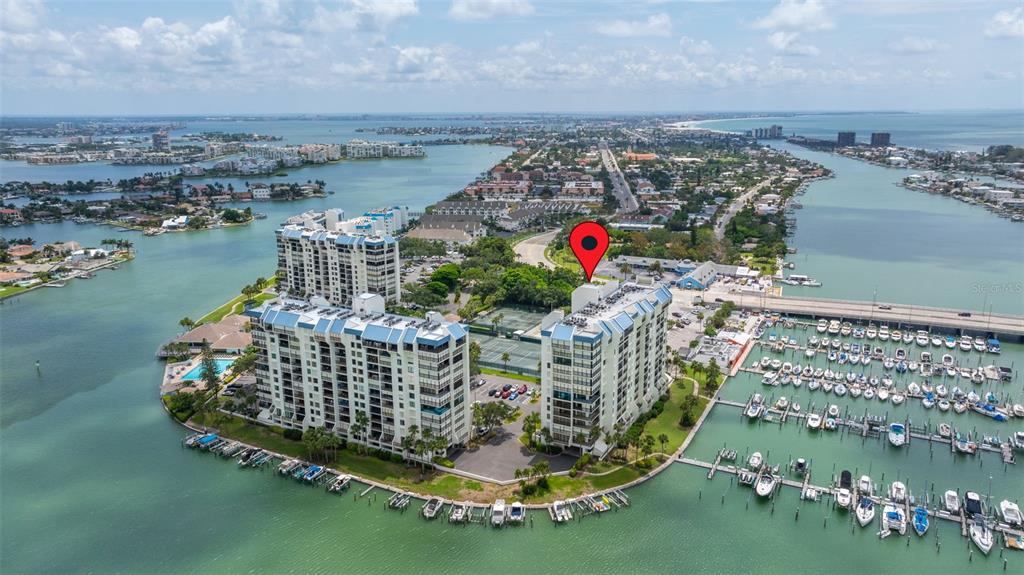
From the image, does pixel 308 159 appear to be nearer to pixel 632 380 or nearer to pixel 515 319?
pixel 515 319

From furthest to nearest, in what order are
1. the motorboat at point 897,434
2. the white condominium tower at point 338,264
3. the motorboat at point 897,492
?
the white condominium tower at point 338,264
the motorboat at point 897,434
the motorboat at point 897,492

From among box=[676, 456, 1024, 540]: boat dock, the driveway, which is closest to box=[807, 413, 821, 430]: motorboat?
box=[676, 456, 1024, 540]: boat dock

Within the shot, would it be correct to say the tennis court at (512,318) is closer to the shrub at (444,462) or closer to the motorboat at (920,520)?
the shrub at (444,462)

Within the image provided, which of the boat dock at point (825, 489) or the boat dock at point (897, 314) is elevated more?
the boat dock at point (897, 314)

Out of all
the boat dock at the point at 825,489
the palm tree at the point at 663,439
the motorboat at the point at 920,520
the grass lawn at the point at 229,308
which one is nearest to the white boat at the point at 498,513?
the palm tree at the point at 663,439

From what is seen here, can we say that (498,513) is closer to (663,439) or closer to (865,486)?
(663,439)

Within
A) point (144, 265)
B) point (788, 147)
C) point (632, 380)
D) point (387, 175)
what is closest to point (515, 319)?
point (632, 380)
